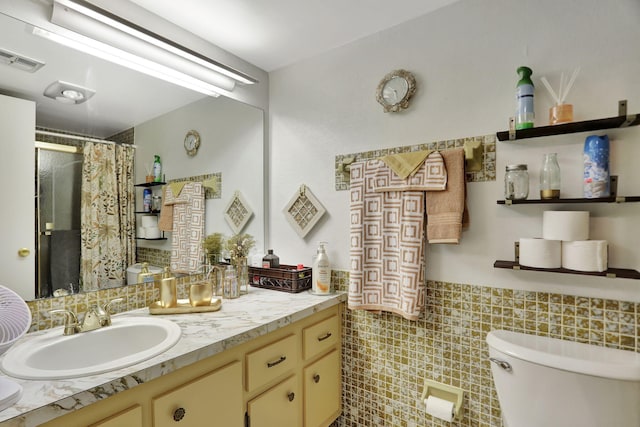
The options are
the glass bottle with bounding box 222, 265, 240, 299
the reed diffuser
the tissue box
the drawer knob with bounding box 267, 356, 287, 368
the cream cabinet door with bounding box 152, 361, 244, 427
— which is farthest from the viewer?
the tissue box

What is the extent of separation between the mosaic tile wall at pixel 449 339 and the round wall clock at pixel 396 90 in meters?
0.91

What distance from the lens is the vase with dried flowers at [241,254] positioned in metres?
1.91

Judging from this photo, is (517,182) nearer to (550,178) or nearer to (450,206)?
(550,178)

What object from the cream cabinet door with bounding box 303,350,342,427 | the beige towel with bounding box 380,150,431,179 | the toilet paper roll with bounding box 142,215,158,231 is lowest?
the cream cabinet door with bounding box 303,350,342,427

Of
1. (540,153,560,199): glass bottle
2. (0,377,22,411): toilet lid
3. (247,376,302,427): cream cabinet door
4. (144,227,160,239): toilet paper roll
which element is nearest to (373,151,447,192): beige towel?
(540,153,560,199): glass bottle

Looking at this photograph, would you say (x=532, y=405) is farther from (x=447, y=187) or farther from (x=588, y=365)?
(x=447, y=187)

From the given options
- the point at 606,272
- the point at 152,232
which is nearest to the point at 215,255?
the point at 152,232

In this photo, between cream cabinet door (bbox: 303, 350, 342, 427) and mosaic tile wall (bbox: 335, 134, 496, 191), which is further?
cream cabinet door (bbox: 303, 350, 342, 427)

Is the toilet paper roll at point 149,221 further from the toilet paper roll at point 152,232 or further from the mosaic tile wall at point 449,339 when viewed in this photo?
the mosaic tile wall at point 449,339

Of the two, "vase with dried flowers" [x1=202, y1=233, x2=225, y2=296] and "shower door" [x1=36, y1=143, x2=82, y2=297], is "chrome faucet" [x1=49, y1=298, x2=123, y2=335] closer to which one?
"shower door" [x1=36, y1=143, x2=82, y2=297]

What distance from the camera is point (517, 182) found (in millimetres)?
1337

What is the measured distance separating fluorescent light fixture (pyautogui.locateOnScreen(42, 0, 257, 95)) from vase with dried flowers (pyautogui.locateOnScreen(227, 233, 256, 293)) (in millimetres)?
879

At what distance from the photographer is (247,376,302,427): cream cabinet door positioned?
132cm

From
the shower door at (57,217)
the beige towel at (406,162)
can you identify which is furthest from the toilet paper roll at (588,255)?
the shower door at (57,217)
